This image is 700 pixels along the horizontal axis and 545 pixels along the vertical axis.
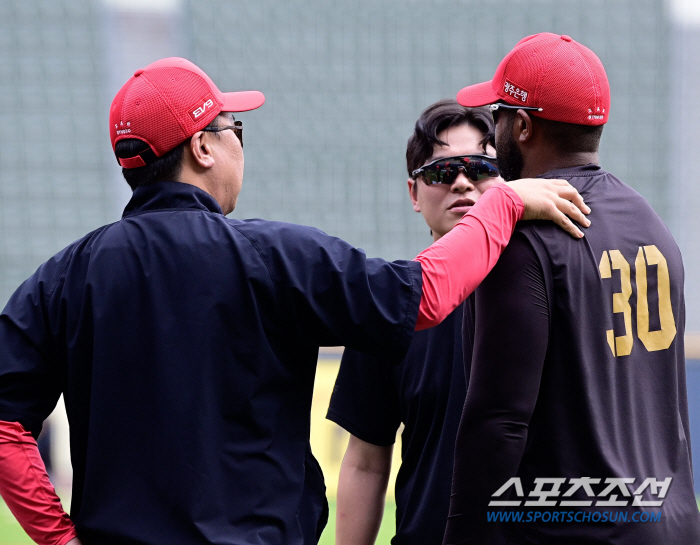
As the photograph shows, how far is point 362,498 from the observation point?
281 centimetres

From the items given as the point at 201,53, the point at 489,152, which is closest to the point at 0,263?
the point at 201,53

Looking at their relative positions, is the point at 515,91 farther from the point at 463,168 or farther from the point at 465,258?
the point at 463,168

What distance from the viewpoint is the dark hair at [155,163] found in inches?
82.7

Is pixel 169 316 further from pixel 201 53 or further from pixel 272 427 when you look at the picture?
pixel 201 53

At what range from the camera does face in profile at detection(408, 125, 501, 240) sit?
2918 mm

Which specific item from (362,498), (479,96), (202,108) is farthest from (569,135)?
(362,498)

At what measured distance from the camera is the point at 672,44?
8031 millimetres

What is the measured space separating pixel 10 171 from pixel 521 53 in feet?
22.7

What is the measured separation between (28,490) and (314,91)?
657 centimetres

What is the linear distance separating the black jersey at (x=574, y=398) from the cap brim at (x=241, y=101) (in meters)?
0.80

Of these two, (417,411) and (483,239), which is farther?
(417,411)

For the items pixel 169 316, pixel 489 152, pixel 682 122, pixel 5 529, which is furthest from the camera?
pixel 682 122

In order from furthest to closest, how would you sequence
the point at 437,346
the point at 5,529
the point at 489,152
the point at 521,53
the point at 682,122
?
the point at 682,122
the point at 5,529
the point at 489,152
the point at 437,346
the point at 521,53

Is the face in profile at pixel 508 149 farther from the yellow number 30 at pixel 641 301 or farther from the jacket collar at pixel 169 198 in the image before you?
the jacket collar at pixel 169 198
